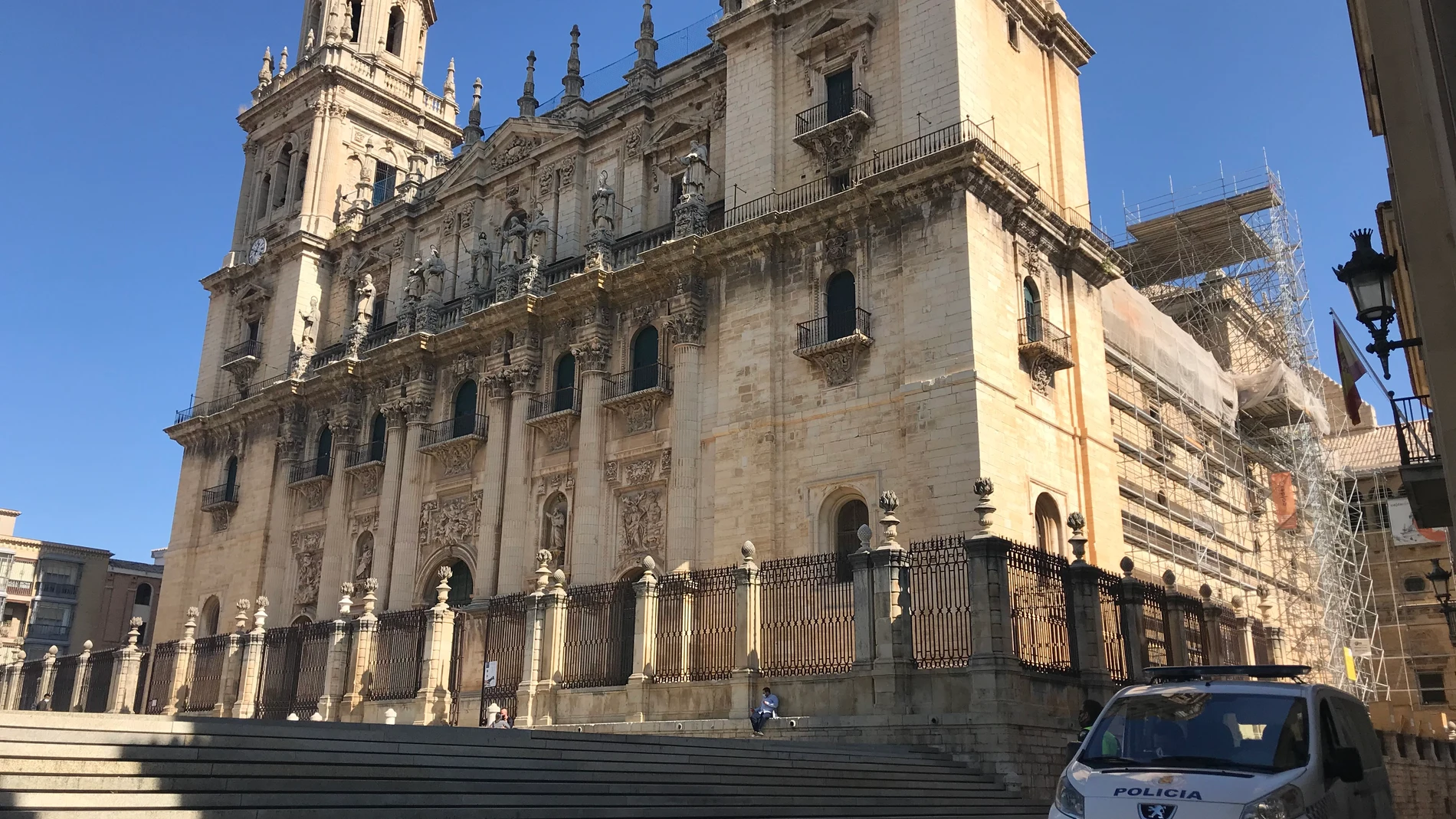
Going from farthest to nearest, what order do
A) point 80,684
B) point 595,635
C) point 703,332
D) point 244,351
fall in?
point 244,351 < point 80,684 < point 703,332 < point 595,635

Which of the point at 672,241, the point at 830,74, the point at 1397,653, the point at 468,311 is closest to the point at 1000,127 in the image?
the point at 830,74

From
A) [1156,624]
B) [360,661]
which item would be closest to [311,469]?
[360,661]

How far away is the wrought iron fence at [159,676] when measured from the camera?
93.8ft

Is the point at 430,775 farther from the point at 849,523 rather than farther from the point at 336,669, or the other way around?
the point at 336,669

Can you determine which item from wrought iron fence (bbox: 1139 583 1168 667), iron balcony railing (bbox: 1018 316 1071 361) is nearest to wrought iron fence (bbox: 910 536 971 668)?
wrought iron fence (bbox: 1139 583 1168 667)

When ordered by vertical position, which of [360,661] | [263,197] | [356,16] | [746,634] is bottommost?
[360,661]

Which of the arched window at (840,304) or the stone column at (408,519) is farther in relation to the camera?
the stone column at (408,519)

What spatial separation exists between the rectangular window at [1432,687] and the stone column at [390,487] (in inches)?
1328

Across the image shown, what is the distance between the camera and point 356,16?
142ft

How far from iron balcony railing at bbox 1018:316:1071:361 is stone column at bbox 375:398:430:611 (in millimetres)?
16881

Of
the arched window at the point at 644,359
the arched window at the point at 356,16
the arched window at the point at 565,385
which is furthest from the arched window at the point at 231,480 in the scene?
the arched window at the point at 644,359

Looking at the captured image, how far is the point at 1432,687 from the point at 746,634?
3173cm

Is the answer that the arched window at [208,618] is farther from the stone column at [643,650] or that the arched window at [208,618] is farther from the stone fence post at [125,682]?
the stone column at [643,650]

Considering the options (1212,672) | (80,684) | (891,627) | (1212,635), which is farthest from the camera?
(80,684)
